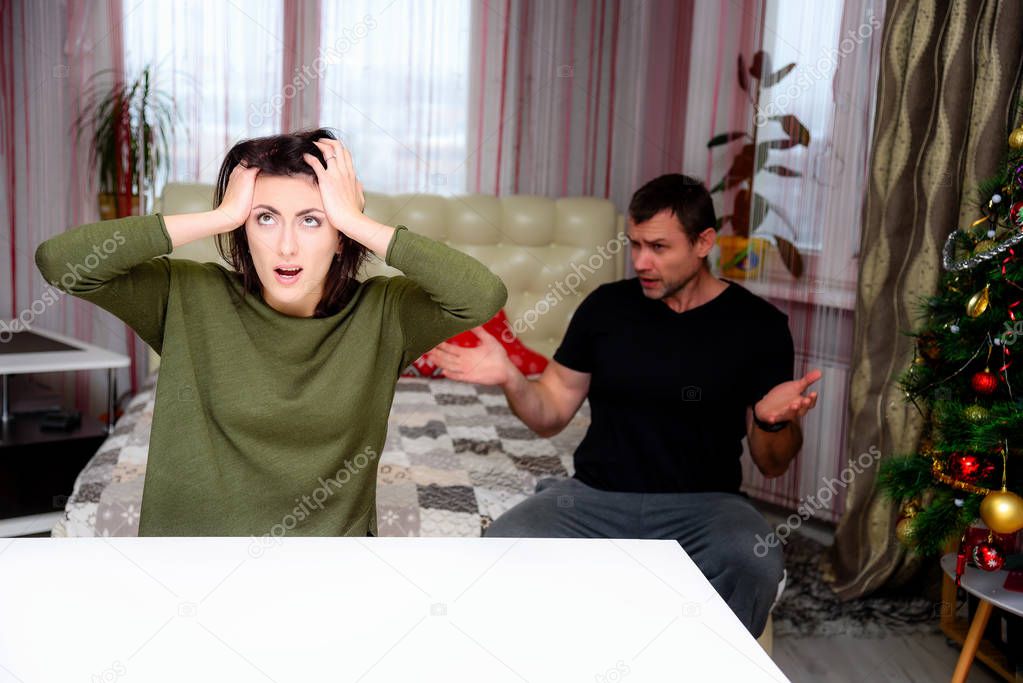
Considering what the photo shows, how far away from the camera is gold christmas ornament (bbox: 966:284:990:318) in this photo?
68.8 inches

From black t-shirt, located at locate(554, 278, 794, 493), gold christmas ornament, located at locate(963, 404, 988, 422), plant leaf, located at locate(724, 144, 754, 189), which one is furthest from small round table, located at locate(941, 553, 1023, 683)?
plant leaf, located at locate(724, 144, 754, 189)

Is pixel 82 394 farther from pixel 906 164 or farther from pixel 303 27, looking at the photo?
pixel 906 164

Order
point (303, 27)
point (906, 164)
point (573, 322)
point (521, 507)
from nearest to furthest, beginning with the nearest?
point (521, 507) → point (573, 322) → point (906, 164) → point (303, 27)

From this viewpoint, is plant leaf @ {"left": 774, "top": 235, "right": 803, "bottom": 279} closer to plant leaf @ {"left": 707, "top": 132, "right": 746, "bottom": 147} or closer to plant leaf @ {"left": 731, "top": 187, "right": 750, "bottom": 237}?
plant leaf @ {"left": 731, "top": 187, "right": 750, "bottom": 237}

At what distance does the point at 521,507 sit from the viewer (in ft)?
6.44

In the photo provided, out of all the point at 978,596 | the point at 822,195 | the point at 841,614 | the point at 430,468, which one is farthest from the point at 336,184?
the point at 822,195

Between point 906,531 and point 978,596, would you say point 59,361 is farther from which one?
point 978,596

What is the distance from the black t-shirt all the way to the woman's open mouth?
871 mm

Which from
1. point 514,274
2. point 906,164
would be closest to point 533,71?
point 514,274

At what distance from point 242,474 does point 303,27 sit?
2658mm

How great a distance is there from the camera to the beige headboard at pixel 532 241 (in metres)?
3.59

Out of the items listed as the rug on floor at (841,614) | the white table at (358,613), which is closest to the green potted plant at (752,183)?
the rug on floor at (841,614)

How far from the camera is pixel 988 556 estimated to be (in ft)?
5.90

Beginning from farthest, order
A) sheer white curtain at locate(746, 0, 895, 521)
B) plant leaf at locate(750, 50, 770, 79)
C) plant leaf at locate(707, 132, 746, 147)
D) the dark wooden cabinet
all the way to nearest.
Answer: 1. plant leaf at locate(707, 132, 746, 147)
2. plant leaf at locate(750, 50, 770, 79)
3. sheer white curtain at locate(746, 0, 895, 521)
4. the dark wooden cabinet
